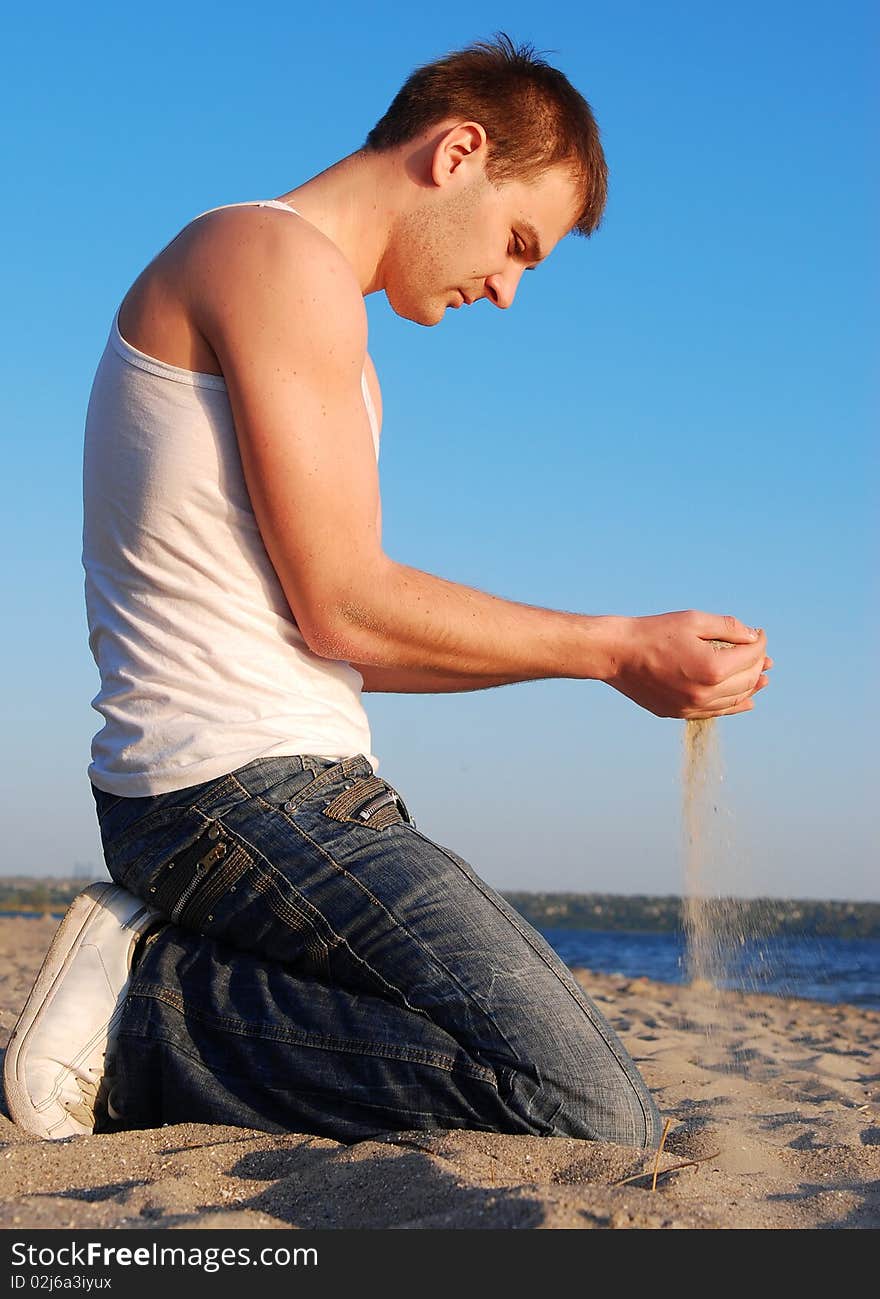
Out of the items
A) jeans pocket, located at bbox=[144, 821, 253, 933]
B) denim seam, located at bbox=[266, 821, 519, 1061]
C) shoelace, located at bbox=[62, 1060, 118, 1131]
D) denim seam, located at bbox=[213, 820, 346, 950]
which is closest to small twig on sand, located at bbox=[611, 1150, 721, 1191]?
denim seam, located at bbox=[266, 821, 519, 1061]

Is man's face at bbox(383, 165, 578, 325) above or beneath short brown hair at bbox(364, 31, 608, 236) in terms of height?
beneath

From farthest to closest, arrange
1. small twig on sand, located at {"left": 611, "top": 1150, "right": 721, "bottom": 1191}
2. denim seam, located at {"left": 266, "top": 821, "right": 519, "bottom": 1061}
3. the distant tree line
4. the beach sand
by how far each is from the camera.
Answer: the distant tree line < denim seam, located at {"left": 266, "top": 821, "right": 519, "bottom": 1061} < small twig on sand, located at {"left": 611, "top": 1150, "right": 721, "bottom": 1191} < the beach sand

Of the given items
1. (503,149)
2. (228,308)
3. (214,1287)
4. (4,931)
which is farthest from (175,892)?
(4,931)

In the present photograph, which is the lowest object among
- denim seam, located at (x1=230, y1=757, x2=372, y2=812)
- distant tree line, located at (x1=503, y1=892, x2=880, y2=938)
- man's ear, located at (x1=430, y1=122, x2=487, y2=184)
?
distant tree line, located at (x1=503, y1=892, x2=880, y2=938)

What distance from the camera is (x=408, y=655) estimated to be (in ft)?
8.46

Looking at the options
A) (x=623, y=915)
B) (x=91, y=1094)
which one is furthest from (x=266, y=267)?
(x=623, y=915)

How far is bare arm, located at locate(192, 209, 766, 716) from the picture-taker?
2357mm

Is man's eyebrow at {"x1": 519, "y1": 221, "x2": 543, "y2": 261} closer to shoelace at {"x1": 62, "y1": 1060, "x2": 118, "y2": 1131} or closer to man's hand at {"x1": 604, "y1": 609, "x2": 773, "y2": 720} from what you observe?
man's hand at {"x1": 604, "y1": 609, "x2": 773, "y2": 720}

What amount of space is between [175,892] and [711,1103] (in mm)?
1959

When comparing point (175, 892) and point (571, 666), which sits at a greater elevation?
point (571, 666)

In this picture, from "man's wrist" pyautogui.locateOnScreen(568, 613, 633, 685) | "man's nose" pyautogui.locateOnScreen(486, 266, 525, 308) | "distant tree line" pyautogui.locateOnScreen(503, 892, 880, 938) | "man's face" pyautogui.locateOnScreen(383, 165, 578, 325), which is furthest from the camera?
"distant tree line" pyautogui.locateOnScreen(503, 892, 880, 938)

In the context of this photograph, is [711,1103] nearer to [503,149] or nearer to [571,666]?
[571,666]

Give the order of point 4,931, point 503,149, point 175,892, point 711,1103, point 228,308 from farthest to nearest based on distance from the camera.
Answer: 1. point 4,931
2. point 711,1103
3. point 503,149
4. point 175,892
5. point 228,308

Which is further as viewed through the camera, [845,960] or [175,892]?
[845,960]
